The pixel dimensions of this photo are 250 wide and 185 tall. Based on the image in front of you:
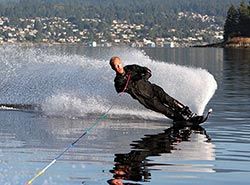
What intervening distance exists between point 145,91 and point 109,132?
Answer: 2066 mm

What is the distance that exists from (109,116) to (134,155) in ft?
22.0

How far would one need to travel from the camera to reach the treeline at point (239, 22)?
186 m

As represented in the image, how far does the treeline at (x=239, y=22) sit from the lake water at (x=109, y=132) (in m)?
158

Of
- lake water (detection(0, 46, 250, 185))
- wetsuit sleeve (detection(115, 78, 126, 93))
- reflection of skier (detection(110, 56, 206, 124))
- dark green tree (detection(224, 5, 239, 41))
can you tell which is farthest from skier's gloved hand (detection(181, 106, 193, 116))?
dark green tree (detection(224, 5, 239, 41))

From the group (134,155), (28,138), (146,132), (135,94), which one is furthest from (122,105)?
(134,155)

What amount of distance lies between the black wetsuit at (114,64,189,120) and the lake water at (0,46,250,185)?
1.12 feet

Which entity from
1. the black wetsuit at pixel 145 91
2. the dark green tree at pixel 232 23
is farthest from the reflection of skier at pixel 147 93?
the dark green tree at pixel 232 23

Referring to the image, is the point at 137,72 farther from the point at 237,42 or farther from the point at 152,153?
the point at 237,42

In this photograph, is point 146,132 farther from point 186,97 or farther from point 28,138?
point 186,97

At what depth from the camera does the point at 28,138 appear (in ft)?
54.4

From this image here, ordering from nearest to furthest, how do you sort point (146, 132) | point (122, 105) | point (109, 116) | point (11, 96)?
point (146, 132) < point (109, 116) < point (122, 105) < point (11, 96)

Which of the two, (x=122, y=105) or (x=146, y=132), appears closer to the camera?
(x=146, y=132)

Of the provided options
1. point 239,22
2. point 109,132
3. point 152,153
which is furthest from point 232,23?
point 152,153

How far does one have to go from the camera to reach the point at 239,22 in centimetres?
18812
